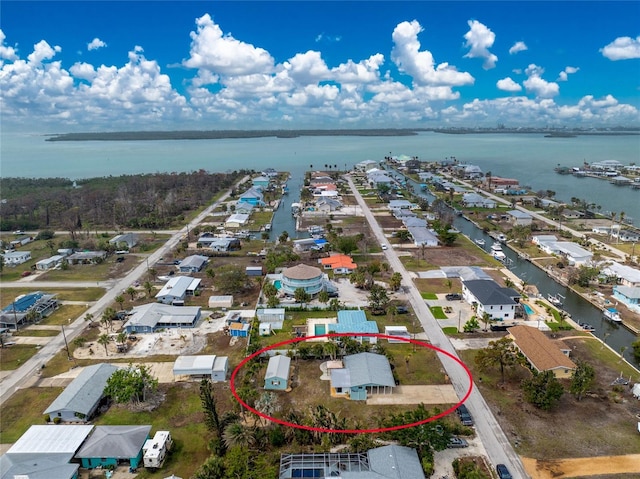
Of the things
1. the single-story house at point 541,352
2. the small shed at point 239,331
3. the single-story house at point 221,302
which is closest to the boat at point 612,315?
the single-story house at point 541,352

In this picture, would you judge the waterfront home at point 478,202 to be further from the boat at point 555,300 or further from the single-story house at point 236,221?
the single-story house at point 236,221

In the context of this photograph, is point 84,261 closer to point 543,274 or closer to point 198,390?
point 198,390

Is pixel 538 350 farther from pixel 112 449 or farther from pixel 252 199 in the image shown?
pixel 252 199

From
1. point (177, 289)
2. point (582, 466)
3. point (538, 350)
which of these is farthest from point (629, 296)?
point (177, 289)

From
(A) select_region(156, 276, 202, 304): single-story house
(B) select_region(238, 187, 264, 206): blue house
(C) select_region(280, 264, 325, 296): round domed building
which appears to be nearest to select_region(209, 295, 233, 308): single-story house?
(A) select_region(156, 276, 202, 304): single-story house

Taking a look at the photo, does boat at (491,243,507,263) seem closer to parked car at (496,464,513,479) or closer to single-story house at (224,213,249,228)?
parked car at (496,464,513,479)

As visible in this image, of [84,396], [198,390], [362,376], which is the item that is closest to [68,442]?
[84,396]
